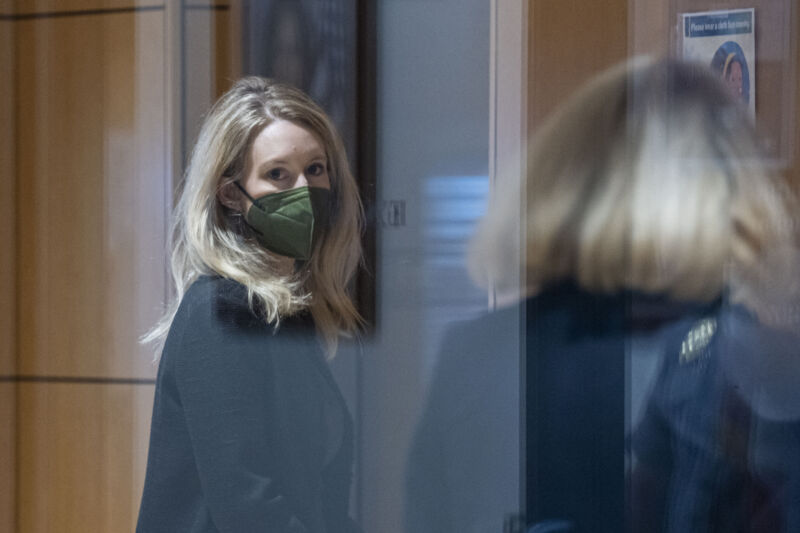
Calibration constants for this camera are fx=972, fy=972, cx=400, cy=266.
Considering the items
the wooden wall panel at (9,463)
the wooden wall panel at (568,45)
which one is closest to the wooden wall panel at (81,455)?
the wooden wall panel at (9,463)

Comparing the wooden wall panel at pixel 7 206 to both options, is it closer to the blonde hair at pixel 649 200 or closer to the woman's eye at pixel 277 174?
→ the woman's eye at pixel 277 174

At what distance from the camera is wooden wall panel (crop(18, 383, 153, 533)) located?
4.83ft

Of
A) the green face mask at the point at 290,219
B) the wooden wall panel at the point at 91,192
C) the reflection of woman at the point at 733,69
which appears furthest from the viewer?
the wooden wall panel at the point at 91,192

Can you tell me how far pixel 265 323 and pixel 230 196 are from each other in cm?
19

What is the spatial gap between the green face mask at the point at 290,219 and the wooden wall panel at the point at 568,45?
1.09 ft

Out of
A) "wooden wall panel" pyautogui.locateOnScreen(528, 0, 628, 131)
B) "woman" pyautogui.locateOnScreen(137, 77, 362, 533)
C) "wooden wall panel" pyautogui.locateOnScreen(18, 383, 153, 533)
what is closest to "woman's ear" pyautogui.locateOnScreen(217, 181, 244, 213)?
"woman" pyautogui.locateOnScreen(137, 77, 362, 533)

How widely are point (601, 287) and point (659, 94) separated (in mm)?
263

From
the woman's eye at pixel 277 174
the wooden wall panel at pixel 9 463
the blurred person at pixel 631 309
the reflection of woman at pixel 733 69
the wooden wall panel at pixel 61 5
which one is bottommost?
the wooden wall panel at pixel 9 463

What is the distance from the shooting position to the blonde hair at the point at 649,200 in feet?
4.06

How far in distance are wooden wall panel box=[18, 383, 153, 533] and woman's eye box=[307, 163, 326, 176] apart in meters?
0.42

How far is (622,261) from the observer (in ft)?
4.21

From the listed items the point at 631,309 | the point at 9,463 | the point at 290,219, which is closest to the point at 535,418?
the point at 631,309

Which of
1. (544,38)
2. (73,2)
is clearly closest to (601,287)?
(544,38)

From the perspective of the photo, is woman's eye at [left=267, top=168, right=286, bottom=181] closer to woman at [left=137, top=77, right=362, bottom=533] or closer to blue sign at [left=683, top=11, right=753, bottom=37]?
woman at [left=137, top=77, right=362, bottom=533]
